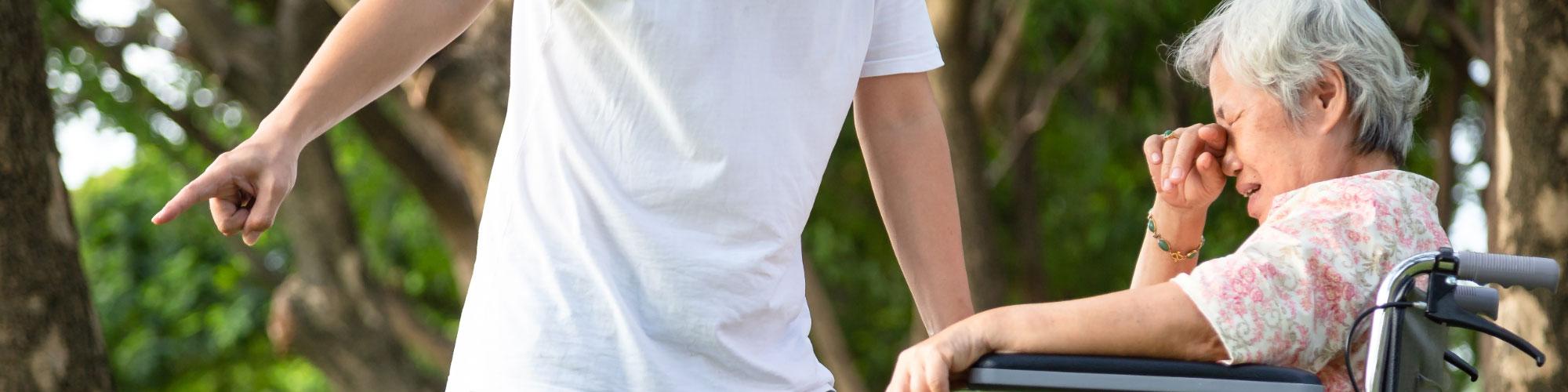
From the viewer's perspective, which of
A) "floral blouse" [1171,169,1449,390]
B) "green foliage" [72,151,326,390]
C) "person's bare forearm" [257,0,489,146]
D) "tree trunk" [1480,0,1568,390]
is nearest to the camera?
"person's bare forearm" [257,0,489,146]

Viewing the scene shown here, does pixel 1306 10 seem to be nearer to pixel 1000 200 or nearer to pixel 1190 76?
pixel 1190 76

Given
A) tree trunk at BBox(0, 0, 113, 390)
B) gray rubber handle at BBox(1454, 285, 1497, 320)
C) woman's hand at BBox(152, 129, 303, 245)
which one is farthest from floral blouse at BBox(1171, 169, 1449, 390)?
tree trunk at BBox(0, 0, 113, 390)

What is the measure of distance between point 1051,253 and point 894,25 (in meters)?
10.9

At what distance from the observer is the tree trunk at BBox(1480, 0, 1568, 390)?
3980 millimetres

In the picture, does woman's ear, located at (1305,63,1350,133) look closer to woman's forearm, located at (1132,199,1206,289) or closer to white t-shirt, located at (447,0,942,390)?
woman's forearm, located at (1132,199,1206,289)

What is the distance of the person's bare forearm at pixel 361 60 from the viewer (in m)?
1.62

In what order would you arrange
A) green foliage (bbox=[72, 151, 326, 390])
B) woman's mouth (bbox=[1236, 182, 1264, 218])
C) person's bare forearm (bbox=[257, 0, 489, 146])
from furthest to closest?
green foliage (bbox=[72, 151, 326, 390])
woman's mouth (bbox=[1236, 182, 1264, 218])
person's bare forearm (bbox=[257, 0, 489, 146])

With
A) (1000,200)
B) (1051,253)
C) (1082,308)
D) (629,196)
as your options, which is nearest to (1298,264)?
(1082,308)

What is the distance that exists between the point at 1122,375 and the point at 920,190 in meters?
0.53

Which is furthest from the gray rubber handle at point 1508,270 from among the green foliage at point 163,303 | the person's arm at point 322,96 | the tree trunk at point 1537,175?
the green foliage at point 163,303

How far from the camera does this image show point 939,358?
1.80 metres

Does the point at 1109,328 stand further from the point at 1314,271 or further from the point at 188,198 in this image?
the point at 188,198

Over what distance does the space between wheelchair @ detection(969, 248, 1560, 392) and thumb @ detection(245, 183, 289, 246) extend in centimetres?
78

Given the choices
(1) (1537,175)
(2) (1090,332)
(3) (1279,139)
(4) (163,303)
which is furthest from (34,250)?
(4) (163,303)
